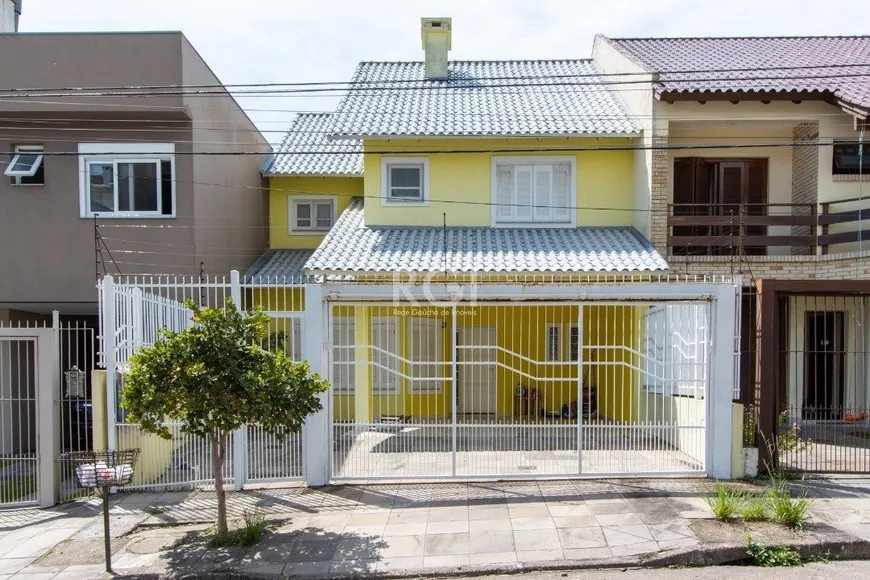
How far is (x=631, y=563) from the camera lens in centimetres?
595

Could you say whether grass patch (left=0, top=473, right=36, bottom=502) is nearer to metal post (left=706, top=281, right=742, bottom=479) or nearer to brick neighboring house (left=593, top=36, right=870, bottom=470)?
metal post (left=706, top=281, right=742, bottom=479)

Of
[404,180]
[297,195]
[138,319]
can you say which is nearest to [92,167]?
[297,195]

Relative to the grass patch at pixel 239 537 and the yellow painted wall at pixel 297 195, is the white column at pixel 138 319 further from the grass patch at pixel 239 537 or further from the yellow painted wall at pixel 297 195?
the yellow painted wall at pixel 297 195

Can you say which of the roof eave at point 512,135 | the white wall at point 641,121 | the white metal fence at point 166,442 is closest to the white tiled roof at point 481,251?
the white wall at point 641,121

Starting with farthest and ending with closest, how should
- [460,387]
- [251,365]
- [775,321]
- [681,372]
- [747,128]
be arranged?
1. [747,128]
2. [460,387]
3. [681,372]
4. [775,321]
5. [251,365]

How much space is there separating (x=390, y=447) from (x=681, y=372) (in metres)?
4.29

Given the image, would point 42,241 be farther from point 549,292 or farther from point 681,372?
point 681,372

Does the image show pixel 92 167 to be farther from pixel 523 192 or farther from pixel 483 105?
pixel 523 192

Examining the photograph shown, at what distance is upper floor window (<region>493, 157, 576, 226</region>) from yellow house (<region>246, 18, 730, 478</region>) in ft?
0.09

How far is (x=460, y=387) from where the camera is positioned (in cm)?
1138

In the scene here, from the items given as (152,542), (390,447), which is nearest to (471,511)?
(390,447)

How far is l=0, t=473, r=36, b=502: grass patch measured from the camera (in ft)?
27.1

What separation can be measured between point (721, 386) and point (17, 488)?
9158mm

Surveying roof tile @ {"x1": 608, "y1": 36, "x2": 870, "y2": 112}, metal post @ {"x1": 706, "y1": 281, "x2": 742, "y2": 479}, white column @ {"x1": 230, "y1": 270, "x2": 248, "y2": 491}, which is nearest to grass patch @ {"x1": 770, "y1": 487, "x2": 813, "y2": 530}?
metal post @ {"x1": 706, "y1": 281, "x2": 742, "y2": 479}
